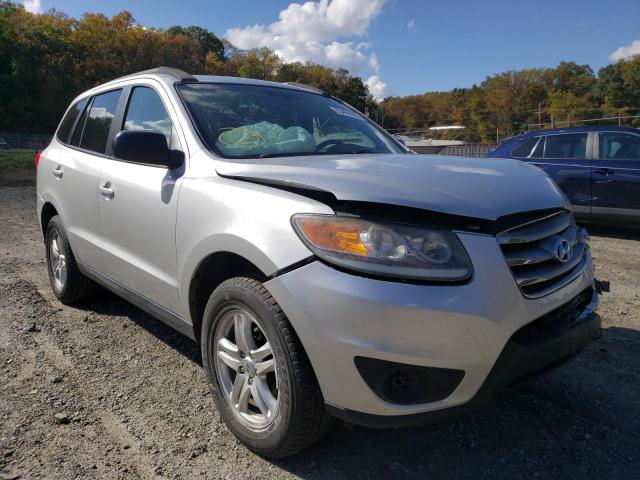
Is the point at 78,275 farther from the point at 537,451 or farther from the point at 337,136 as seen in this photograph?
the point at 537,451

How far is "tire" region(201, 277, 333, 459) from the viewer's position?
6.60 ft

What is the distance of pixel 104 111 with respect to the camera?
393cm

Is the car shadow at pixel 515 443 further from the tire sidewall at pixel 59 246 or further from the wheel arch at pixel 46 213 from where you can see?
the wheel arch at pixel 46 213

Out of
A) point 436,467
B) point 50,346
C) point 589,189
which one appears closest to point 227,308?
point 436,467

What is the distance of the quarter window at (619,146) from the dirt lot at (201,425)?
4.43 metres

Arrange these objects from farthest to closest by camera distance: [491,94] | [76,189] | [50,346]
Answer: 1. [491,94]
2. [76,189]
3. [50,346]

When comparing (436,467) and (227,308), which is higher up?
(227,308)

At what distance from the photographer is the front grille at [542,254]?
1962 millimetres

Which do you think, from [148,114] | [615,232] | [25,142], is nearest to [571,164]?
Result: [615,232]

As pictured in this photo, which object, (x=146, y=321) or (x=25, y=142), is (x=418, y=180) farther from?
(x=25, y=142)

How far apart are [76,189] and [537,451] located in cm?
342

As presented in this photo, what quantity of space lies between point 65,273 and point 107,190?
1.35 m

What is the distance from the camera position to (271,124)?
3.11 m

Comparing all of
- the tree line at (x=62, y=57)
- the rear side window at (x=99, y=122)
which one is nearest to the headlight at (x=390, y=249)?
the rear side window at (x=99, y=122)
